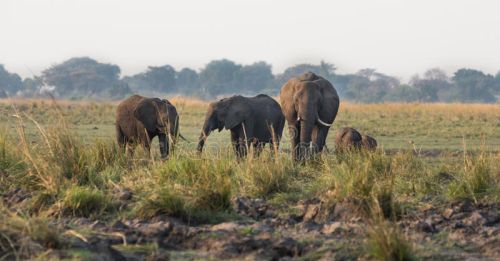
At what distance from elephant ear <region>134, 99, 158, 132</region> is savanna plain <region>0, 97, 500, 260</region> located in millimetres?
3827

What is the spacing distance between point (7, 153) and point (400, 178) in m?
4.05

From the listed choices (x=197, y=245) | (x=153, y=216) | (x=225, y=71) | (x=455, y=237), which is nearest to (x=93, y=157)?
(x=153, y=216)

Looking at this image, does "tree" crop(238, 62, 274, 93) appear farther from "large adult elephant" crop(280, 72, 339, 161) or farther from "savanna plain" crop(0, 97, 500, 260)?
"savanna plain" crop(0, 97, 500, 260)

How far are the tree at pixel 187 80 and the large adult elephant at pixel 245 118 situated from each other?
237 feet

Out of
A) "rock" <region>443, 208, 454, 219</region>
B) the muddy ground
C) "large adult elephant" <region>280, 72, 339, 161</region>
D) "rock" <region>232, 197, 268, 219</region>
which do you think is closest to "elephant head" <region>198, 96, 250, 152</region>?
"large adult elephant" <region>280, 72, 339, 161</region>

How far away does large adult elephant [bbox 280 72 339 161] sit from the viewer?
14.2m

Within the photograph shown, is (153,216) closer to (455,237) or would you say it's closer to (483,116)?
(455,237)

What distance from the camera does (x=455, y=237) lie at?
678 centimetres

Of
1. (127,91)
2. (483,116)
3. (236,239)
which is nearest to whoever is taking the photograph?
(236,239)

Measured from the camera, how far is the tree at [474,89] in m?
79.6

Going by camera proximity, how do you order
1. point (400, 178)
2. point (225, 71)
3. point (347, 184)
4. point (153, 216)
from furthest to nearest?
point (225, 71), point (400, 178), point (347, 184), point (153, 216)

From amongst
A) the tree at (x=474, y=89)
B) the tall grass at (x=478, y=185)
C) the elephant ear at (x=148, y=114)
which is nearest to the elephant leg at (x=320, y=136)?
the elephant ear at (x=148, y=114)

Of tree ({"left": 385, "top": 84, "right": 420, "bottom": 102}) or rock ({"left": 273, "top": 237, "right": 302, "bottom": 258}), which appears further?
tree ({"left": 385, "top": 84, "right": 420, "bottom": 102})

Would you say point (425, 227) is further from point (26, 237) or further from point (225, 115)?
point (225, 115)
